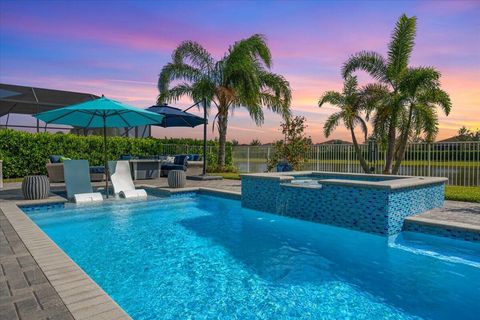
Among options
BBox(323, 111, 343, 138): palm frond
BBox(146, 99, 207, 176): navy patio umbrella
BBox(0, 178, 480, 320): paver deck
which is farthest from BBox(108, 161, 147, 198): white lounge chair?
BBox(323, 111, 343, 138): palm frond

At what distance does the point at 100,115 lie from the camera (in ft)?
31.2

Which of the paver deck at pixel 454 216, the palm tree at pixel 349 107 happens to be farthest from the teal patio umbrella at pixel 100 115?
the palm tree at pixel 349 107

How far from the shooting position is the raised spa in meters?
5.66

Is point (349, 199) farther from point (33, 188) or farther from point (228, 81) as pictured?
point (228, 81)

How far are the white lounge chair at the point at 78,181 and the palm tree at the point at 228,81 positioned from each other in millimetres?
8530

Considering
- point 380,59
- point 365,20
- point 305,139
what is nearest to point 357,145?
point 305,139

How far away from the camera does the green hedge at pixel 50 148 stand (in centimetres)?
1344

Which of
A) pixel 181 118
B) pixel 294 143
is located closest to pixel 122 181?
pixel 181 118

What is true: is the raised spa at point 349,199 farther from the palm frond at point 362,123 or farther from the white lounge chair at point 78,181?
the palm frond at point 362,123

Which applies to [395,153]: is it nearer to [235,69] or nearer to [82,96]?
[235,69]

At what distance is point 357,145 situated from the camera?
14.8 metres

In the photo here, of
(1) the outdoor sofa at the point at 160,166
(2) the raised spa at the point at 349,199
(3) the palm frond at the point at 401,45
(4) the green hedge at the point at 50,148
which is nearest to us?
(2) the raised spa at the point at 349,199

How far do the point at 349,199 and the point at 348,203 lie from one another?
0.28 feet

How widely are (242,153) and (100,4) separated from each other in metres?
12.8
